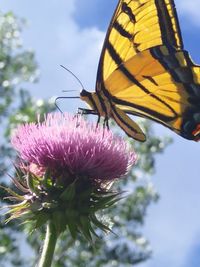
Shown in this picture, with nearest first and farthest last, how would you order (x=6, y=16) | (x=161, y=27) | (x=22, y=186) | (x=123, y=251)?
(x=22, y=186), (x=161, y=27), (x=123, y=251), (x=6, y=16)

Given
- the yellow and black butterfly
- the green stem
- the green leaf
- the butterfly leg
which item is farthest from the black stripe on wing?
the green stem

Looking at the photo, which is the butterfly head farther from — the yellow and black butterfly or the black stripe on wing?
the black stripe on wing

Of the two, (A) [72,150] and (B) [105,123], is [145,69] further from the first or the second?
(A) [72,150]

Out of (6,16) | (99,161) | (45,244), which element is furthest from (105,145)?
(6,16)

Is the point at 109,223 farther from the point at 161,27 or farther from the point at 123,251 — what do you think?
the point at 123,251

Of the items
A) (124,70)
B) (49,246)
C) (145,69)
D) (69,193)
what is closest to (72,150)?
(69,193)

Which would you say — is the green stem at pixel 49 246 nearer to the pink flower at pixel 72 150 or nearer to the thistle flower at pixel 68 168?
the thistle flower at pixel 68 168
